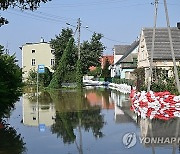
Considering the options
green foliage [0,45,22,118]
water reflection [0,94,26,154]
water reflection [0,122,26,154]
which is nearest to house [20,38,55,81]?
green foliage [0,45,22,118]

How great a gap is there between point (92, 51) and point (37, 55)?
1876 centimetres

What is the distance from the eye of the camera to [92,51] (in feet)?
223

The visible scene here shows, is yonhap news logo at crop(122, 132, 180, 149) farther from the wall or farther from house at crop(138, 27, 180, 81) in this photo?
the wall

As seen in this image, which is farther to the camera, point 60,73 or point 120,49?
point 120,49

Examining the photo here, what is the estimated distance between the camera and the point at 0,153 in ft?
31.0

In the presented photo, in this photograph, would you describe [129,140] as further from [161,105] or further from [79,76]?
[79,76]

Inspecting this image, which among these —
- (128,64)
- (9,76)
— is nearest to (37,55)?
(128,64)

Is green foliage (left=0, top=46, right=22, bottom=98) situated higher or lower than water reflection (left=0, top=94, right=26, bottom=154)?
higher

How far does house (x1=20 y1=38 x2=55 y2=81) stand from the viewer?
82.2 metres

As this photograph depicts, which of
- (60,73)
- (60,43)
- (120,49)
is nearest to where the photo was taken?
(60,73)

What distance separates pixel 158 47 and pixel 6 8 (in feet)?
117

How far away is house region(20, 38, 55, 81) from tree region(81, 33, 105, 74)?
14.9 metres

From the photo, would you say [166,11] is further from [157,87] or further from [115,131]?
[115,131]

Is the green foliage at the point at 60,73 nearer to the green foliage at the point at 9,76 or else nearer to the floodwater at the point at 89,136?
the green foliage at the point at 9,76
